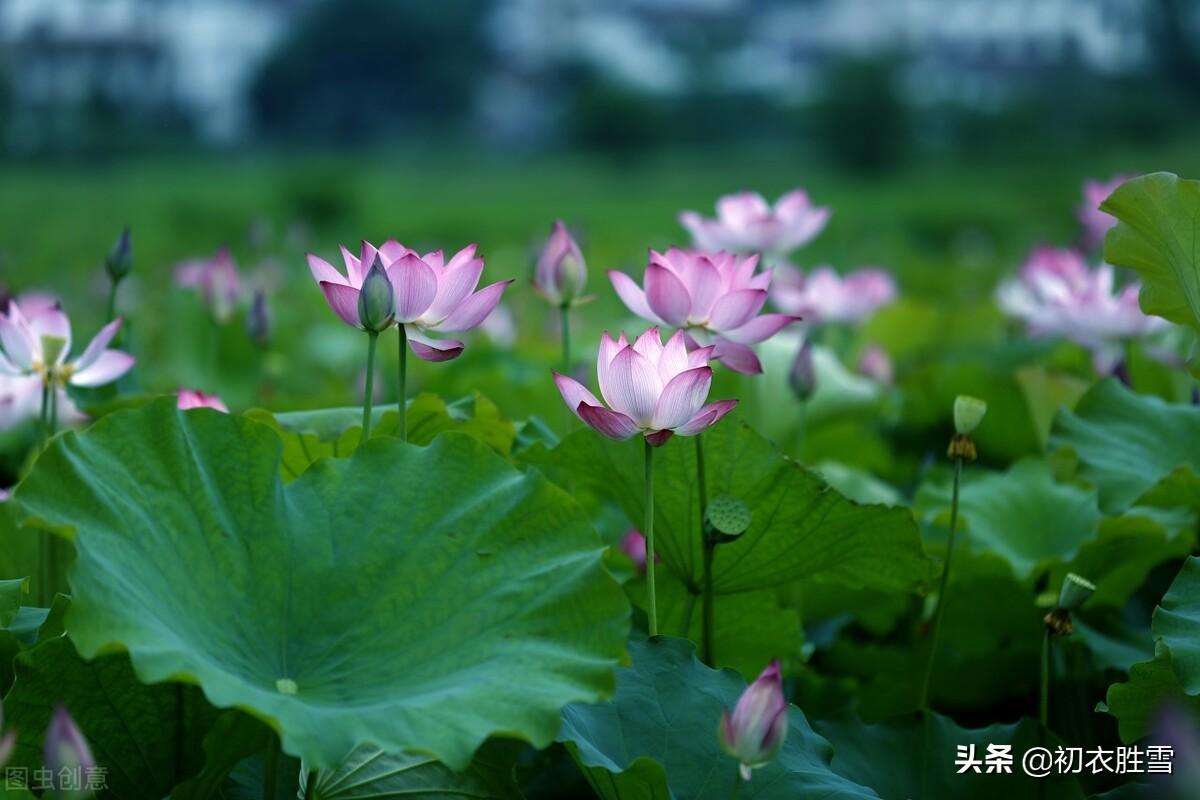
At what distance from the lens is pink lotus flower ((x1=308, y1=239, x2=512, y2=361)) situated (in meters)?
0.80

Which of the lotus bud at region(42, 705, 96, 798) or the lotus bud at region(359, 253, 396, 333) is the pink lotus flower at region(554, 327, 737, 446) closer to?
the lotus bud at region(359, 253, 396, 333)

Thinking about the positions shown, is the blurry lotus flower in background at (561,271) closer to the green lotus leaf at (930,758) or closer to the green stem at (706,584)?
the green stem at (706,584)

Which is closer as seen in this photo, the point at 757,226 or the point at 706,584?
Result: the point at 706,584

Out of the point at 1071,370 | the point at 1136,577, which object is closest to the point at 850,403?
the point at 1071,370

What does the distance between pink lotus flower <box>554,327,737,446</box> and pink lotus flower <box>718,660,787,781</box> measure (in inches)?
7.2

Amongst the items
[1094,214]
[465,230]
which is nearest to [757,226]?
[1094,214]

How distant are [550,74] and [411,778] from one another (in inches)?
1765

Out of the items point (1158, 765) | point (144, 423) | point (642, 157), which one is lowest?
point (1158, 765)

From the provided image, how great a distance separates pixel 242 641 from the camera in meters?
0.71

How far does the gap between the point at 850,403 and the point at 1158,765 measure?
2.92ft

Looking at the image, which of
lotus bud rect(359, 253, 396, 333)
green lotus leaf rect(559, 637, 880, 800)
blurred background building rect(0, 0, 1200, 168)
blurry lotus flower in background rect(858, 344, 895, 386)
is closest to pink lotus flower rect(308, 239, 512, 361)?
lotus bud rect(359, 253, 396, 333)

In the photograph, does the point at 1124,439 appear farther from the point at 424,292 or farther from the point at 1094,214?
the point at 424,292

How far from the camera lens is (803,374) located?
1291 millimetres

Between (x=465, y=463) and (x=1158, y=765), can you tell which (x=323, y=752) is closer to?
(x=465, y=463)
